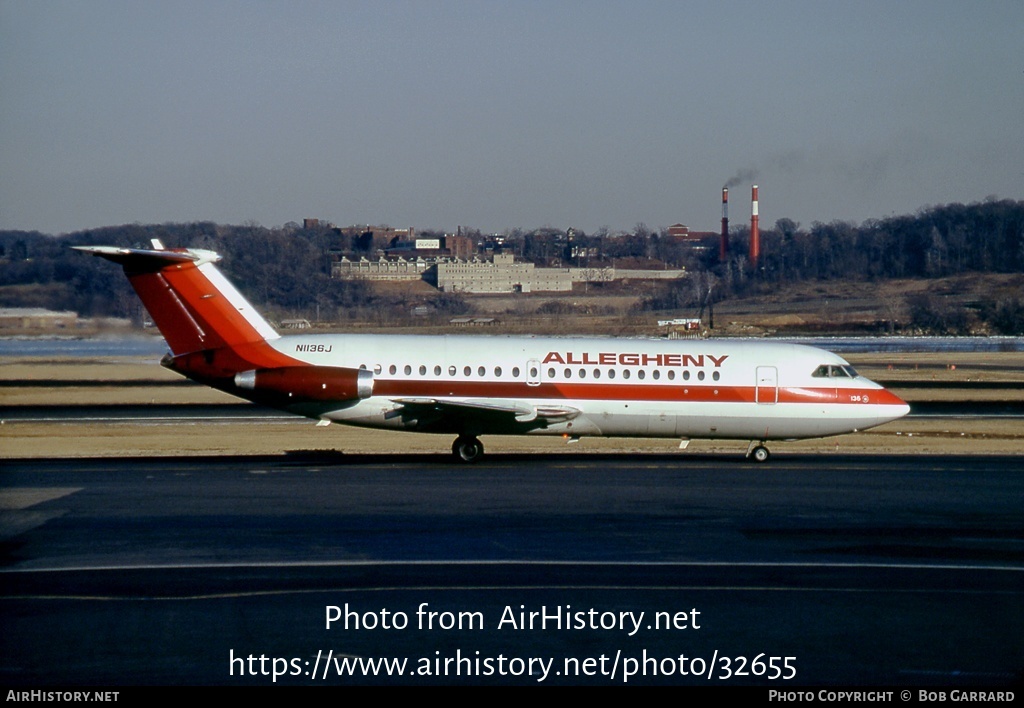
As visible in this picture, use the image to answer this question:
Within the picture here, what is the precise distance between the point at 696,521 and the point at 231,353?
1371 centimetres

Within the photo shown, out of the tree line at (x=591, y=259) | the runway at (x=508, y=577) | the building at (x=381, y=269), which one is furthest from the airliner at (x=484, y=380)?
the building at (x=381, y=269)

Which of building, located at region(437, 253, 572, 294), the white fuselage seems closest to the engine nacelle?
the white fuselage

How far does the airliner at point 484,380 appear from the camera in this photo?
28.0m

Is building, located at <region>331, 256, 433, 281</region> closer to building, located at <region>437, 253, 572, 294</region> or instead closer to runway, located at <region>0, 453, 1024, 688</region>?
building, located at <region>437, 253, 572, 294</region>

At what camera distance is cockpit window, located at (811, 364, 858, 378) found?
29.5 m

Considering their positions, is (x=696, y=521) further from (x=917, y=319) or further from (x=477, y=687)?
(x=917, y=319)

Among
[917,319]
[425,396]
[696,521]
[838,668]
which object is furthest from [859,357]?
[838,668]

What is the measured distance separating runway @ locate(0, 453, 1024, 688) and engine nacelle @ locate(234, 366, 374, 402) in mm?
2505

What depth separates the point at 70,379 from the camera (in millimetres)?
55031

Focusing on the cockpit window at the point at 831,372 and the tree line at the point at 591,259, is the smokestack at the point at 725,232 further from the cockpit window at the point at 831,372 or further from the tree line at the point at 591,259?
the cockpit window at the point at 831,372

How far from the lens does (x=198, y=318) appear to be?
1112 inches

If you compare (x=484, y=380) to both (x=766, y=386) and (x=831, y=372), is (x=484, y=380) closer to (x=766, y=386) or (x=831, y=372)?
(x=766, y=386)

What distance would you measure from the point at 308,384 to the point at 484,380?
174 inches

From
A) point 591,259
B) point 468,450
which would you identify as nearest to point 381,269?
point 591,259
